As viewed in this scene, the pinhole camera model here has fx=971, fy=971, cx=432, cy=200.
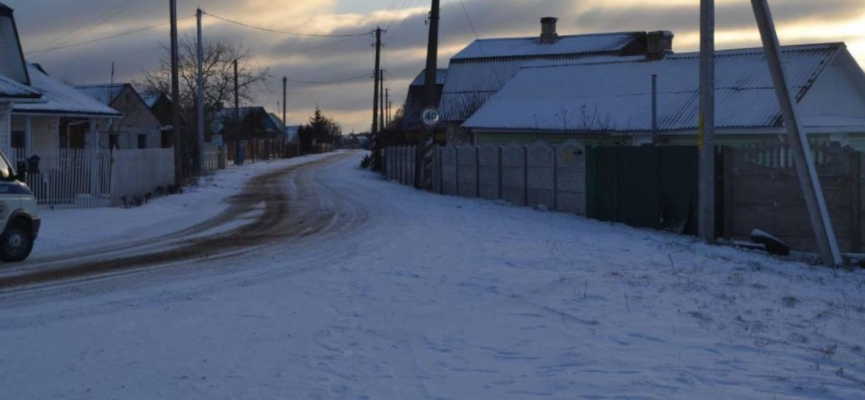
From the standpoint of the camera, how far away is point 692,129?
32562mm

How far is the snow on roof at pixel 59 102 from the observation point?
27.8 meters

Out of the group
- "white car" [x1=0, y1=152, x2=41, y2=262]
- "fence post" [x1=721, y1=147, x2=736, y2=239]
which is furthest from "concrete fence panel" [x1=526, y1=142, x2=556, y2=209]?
"white car" [x1=0, y1=152, x2=41, y2=262]

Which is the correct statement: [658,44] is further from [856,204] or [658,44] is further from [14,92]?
[14,92]

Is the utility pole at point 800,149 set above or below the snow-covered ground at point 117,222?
above

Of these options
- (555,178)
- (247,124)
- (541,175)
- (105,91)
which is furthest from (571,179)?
(247,124)

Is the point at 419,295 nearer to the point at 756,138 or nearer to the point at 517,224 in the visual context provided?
the point at 517,224

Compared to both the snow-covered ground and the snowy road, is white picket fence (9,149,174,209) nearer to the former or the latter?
the snow-covered ground

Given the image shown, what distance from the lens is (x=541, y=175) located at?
80.5 ft

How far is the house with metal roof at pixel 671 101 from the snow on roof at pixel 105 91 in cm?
2645

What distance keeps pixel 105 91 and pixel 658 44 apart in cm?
3417

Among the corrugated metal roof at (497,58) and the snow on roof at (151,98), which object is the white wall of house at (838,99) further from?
the snow on roof at (151,98)

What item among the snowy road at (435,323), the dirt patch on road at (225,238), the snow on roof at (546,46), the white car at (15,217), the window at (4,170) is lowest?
the snowy road at (435,323)

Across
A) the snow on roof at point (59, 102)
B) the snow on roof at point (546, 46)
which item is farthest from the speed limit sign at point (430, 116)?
the snow on roof at point (546, 46)

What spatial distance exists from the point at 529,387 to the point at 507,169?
2015 centimetres
